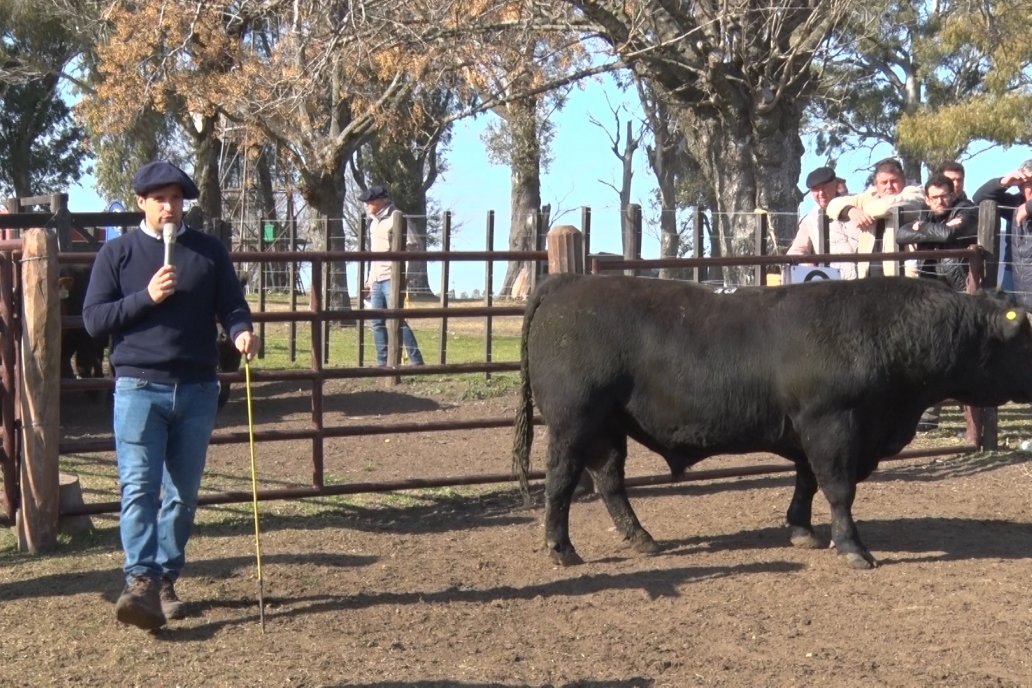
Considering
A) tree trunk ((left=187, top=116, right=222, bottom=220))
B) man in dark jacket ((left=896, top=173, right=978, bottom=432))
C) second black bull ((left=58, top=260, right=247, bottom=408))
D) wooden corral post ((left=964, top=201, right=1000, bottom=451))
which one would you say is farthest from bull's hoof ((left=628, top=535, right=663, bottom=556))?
tree trunk ((left=187, top=116, right=222, bottom=220))

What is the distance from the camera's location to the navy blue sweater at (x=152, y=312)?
5090 mm

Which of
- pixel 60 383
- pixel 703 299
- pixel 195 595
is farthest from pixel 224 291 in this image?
pixel 703 299

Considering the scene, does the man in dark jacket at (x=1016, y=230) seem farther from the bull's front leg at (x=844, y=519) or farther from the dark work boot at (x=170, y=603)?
the dark work boot at (x=170, y=603)

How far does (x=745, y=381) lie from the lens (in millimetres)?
6113

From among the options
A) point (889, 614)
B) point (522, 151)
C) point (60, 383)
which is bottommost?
point (889, 614)

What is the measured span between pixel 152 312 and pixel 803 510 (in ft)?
10.8

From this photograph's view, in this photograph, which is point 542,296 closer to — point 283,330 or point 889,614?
point 889,614

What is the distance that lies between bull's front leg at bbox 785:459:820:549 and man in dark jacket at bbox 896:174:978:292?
3148 mm

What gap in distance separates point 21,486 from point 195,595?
1.43 metres

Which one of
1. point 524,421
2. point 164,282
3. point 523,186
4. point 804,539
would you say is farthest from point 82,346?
point 523,186

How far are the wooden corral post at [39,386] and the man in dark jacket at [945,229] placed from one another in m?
5.75

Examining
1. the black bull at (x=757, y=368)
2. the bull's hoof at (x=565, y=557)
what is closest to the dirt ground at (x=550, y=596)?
→ the bull's hoof at (x=565, y=557)

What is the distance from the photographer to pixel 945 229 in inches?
360

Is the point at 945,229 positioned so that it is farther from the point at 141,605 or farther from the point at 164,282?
the point at 141,605
